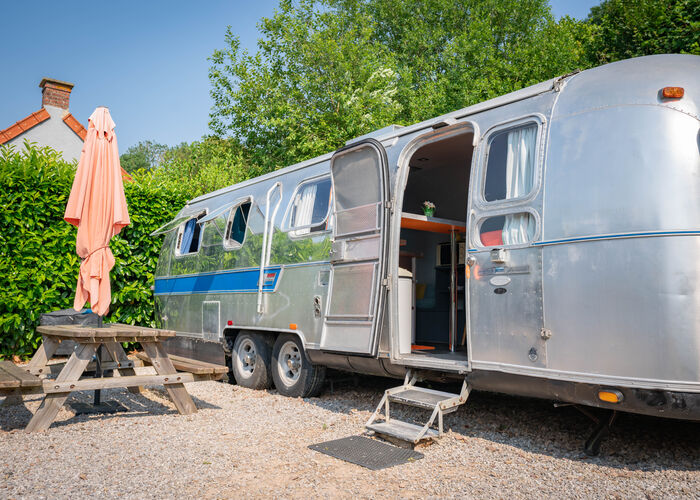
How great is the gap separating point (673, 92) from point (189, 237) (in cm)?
715

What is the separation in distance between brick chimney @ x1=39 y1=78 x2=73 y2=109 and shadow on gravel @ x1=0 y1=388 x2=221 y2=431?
13.0 meters

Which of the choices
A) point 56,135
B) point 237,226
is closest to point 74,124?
point 56,135

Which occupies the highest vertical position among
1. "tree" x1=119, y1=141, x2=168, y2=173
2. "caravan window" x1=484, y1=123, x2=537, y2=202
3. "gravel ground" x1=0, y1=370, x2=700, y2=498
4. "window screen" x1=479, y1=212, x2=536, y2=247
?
"tree" x1=119, y1=141, x2=168, y2=173

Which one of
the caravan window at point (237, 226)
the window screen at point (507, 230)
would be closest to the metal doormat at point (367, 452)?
the window screen at point (507, 230)

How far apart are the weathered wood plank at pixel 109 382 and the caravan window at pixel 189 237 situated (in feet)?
11.2

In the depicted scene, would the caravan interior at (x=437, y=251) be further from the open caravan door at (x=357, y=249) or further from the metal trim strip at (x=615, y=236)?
the metal trim strip at (x=615, y=236)

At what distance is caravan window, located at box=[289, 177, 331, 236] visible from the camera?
20.9 feet

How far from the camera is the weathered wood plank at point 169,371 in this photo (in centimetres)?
559

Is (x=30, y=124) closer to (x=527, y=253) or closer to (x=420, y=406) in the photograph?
(x=420, y=406)

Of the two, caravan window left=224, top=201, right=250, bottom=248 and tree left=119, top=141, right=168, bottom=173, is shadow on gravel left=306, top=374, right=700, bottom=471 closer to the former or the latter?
caravan window left=224, top=201, right=250, bottom=248

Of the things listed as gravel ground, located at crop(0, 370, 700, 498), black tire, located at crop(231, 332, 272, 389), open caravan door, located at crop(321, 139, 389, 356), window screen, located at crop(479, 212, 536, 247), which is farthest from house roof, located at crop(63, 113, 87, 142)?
window screen, located at crop(479, 212, 536, 247)

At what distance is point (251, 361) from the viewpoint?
24.5 ft

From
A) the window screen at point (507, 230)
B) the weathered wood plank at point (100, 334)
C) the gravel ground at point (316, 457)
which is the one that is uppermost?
the window screen at point (507, 230)

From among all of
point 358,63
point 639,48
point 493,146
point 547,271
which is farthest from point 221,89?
point 547,271
